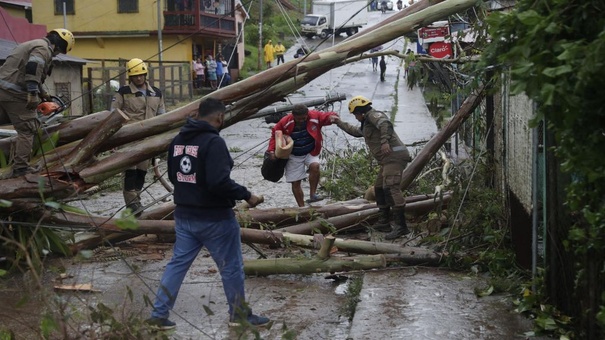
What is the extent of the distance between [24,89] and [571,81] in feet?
19.6

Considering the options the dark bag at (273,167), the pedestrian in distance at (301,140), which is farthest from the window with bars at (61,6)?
the dark bag at (273,167)

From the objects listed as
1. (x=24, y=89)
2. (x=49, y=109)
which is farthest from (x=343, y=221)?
(x=24, y=89)

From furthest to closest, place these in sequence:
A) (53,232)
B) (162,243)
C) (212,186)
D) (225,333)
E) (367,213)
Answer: (367,213)
(162,243)
(53,232)
(225,333)
(212,186)

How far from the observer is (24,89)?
8.39 metres

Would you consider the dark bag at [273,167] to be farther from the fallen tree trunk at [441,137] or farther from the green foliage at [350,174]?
the fallen tree trunk at [441,137]

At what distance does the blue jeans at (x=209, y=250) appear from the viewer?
6.43 metres

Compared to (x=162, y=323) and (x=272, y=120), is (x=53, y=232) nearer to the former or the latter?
(x=162, y=323)

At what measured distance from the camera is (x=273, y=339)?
258 inches

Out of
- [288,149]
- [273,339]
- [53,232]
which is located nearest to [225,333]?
[273,339]

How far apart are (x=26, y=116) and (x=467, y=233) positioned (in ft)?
14.7

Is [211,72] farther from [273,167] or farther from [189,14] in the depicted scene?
[273,167]

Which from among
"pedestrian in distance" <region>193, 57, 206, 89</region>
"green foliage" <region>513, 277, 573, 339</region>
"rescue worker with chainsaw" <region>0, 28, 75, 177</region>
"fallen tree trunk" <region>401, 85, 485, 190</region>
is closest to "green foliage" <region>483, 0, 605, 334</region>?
"green foliage" <region>513, 277, 573, 339</region>

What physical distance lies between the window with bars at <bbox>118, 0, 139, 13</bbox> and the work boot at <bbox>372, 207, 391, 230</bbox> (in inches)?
1330

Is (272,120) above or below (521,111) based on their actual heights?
below
